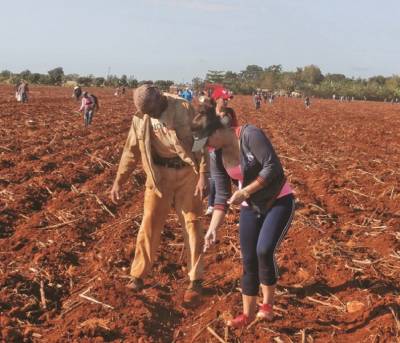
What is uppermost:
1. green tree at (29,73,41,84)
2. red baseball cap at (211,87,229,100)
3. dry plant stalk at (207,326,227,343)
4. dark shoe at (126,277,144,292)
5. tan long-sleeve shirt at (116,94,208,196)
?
red baseball cap at (211,87,229,100)

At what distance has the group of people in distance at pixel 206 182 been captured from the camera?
3.78m

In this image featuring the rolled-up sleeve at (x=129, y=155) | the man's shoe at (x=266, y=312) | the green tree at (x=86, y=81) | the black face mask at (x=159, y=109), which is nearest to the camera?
the man's shoe at (x=266, y=312)

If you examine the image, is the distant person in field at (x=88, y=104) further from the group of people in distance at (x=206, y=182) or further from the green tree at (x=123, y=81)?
the green tree at (x=123, y=81)

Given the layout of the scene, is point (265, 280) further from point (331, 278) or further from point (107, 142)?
point (107, 142)

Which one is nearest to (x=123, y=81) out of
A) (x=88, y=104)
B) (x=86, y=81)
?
(x=86, y=81)

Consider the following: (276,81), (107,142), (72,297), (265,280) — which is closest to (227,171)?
(265,280)

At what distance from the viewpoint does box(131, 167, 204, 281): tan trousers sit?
4812 mm

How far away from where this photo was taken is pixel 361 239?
652 cm

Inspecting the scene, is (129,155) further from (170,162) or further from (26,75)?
(26,75)

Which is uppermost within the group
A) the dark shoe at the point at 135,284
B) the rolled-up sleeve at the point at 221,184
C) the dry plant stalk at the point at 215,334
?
the rolled-up sleeve at the point at 221,184

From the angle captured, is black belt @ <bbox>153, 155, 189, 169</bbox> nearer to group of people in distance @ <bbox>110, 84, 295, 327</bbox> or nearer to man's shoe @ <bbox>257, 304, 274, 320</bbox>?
group of people in distance @ <bbox>110, 84, 295, 327</bbox>

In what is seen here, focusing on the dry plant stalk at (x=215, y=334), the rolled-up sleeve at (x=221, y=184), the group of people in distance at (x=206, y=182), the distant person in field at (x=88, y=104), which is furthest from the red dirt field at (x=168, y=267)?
the distant person in field at (x=88, y=104)

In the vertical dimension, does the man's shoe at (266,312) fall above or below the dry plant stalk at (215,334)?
above

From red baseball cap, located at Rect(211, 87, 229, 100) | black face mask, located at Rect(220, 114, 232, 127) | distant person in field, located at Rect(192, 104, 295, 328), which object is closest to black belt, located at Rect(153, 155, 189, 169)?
distant person in field, located at Rect(192, 104, 295, 328)
